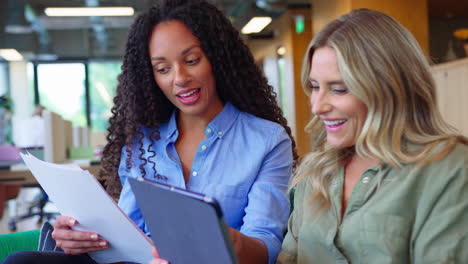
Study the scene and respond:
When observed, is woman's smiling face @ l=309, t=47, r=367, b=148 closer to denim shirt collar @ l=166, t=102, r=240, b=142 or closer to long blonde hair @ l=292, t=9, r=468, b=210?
long blonde hair @ l=292, t=9, r=468, b=210

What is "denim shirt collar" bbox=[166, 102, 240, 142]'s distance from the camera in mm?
1662

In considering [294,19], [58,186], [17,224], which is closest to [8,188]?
[17,224]

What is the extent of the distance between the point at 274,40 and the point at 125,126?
1053 centimetres

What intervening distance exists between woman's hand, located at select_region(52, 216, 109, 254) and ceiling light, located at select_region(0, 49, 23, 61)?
11.7 metres

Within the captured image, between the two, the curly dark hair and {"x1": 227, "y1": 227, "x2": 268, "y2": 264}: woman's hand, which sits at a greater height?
the curly dark hair

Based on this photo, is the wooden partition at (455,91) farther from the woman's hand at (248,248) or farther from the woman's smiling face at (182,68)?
the woman's hand at (248,248)

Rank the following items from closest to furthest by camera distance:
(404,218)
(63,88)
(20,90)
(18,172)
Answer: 1. (404,218)
2. (18,172)
3. (20,90)
4. (63,88)

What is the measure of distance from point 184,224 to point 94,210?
0.42m

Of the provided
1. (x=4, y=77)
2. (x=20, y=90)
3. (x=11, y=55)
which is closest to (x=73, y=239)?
(x=11, y=55)

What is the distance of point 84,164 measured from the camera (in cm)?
439

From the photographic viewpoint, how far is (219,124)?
167 centimetres

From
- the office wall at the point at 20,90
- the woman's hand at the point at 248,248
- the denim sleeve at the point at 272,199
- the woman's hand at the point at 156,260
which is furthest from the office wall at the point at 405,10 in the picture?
the office wall at the point at 20,90

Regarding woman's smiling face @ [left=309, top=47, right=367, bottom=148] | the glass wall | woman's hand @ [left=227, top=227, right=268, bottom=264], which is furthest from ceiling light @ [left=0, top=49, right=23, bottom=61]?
woman's smiling face @ [left=309, top=47, right=367, bottom=148]

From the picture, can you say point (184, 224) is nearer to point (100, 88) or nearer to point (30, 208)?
point (30, 208)
